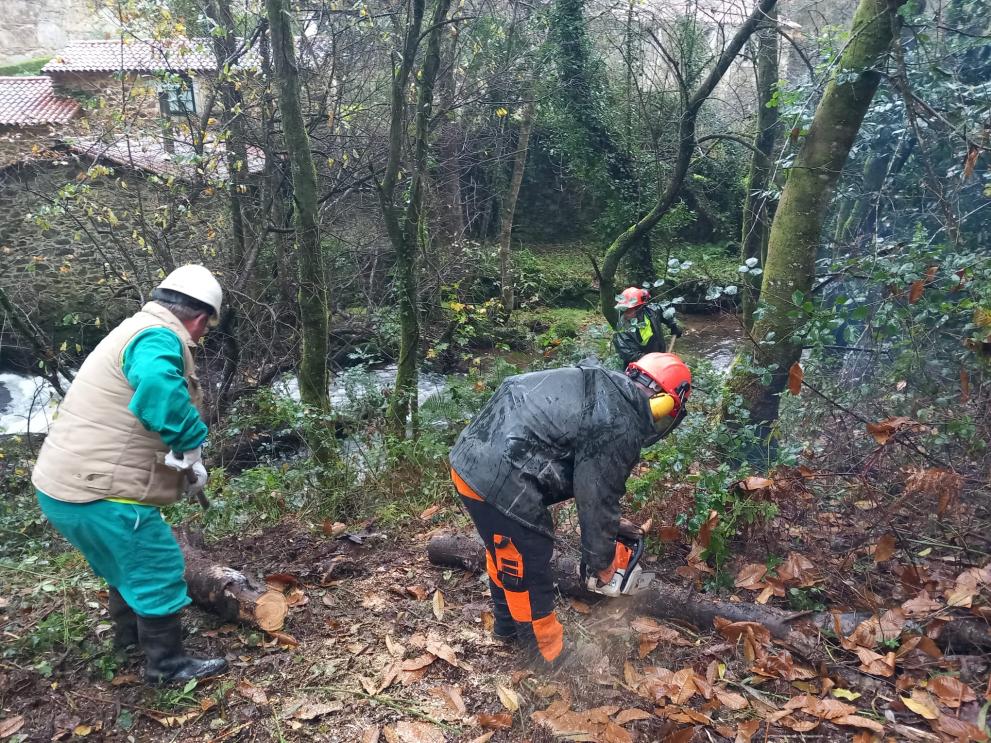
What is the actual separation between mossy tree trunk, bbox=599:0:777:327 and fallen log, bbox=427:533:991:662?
3949 millimetres

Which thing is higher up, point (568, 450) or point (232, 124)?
point (232, 124)

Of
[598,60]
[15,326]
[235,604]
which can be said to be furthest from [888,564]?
[598,60]

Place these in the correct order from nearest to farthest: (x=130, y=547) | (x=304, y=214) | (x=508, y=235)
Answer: (x=130, y=547) < (x=304, y=214) < (x=508, y=235)

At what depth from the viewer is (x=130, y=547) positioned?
2.75 metres

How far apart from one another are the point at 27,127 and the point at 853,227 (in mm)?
12279

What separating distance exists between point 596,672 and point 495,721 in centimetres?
57

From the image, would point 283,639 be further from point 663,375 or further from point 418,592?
point 663,375

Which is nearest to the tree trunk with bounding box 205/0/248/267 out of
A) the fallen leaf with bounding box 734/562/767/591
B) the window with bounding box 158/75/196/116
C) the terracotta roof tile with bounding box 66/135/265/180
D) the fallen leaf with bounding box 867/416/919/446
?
the terracotta roof tile with bounding box 66/135/265/180

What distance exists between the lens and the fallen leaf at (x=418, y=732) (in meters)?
2.74

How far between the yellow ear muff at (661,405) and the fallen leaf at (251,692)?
2.20 meters

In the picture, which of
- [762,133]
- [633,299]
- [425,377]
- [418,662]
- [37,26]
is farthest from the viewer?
[37,26]

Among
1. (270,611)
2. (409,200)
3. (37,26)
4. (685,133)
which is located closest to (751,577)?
(270,611)

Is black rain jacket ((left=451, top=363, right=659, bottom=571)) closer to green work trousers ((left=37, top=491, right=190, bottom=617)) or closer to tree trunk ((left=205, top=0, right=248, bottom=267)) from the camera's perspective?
green work trousers ((left=37, top=491, right=190, bottom=617))

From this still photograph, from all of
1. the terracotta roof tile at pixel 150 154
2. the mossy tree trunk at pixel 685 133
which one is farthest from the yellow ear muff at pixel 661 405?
the terracotta roof tile at pixel 150 154
